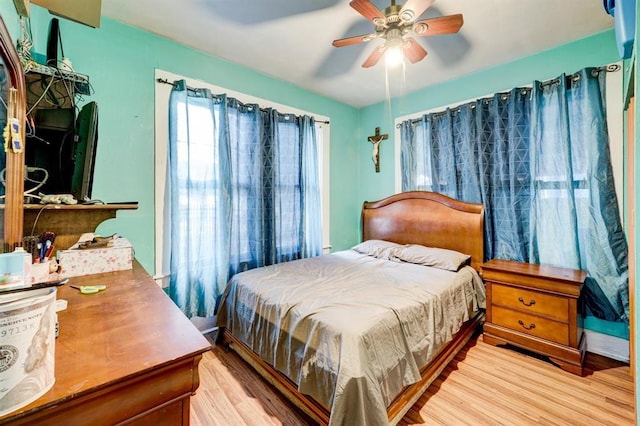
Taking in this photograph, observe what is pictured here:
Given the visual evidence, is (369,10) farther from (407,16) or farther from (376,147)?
(376,147)

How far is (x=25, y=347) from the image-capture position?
0.47 metres

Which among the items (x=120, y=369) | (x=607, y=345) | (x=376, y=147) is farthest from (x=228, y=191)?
(x=607, y=345)

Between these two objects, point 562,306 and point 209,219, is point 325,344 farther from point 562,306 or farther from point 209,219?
point 562,306

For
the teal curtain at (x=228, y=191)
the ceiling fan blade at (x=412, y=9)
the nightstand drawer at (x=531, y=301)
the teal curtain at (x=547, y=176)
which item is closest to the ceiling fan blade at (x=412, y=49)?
the ceiling fan blade at (x=412, y=9)

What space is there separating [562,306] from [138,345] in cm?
268

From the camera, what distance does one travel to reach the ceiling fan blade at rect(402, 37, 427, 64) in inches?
73.9

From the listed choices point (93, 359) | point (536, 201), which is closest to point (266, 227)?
point (93, 359)

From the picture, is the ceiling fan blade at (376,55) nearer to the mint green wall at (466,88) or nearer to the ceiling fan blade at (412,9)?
the ceiling fan blade at (412,9)

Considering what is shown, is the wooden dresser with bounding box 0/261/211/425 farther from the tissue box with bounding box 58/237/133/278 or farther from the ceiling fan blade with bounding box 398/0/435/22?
the ceiling fan blade with bounding box 398/0/435/22

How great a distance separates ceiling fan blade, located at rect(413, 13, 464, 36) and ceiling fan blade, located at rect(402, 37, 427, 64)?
0.12 m

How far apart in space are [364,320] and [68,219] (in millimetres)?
1754

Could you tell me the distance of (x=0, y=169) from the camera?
92cm

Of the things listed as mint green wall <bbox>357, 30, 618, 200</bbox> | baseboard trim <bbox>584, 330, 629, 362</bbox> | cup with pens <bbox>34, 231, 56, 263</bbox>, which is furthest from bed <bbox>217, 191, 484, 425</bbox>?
cup with pens <bbox>34, 231, 56, 263</bbox>

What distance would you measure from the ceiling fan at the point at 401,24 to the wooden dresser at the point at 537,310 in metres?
1.93
